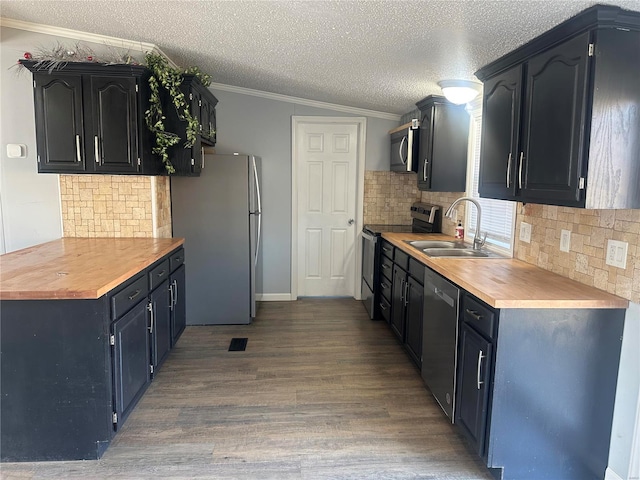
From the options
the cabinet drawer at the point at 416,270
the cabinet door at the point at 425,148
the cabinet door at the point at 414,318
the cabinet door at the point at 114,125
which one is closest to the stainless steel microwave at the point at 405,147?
the cabinet door at the point at 425,148

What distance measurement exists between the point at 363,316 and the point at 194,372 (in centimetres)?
193

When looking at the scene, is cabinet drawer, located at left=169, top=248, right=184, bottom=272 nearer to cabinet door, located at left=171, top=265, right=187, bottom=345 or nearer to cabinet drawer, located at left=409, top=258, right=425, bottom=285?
cabinet door, located at left=171, top=265, right=187, bottom=345

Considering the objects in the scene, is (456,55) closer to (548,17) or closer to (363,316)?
(548,17)

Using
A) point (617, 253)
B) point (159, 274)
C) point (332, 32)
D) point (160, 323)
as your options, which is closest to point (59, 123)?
point (159, 274)

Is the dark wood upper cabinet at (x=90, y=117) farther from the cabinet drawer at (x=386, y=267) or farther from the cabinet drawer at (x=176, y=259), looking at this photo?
the cabinet drawer at (x=386, y=267)

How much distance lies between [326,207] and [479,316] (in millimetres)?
3131

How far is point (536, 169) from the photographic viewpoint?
205 centimetres

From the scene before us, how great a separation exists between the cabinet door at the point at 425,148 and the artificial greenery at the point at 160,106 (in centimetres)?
191

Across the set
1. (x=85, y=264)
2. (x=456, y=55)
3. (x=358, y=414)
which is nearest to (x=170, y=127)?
(x=85, y=264)

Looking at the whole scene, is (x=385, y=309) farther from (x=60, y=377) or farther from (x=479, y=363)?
(x=60, y=377)

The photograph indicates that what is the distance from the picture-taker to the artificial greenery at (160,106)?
3100mm

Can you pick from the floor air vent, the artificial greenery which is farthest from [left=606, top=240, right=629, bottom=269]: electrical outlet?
the artificial greenery

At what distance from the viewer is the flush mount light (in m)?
3.14

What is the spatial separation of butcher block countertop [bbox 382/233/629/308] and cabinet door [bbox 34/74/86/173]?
2.52m
